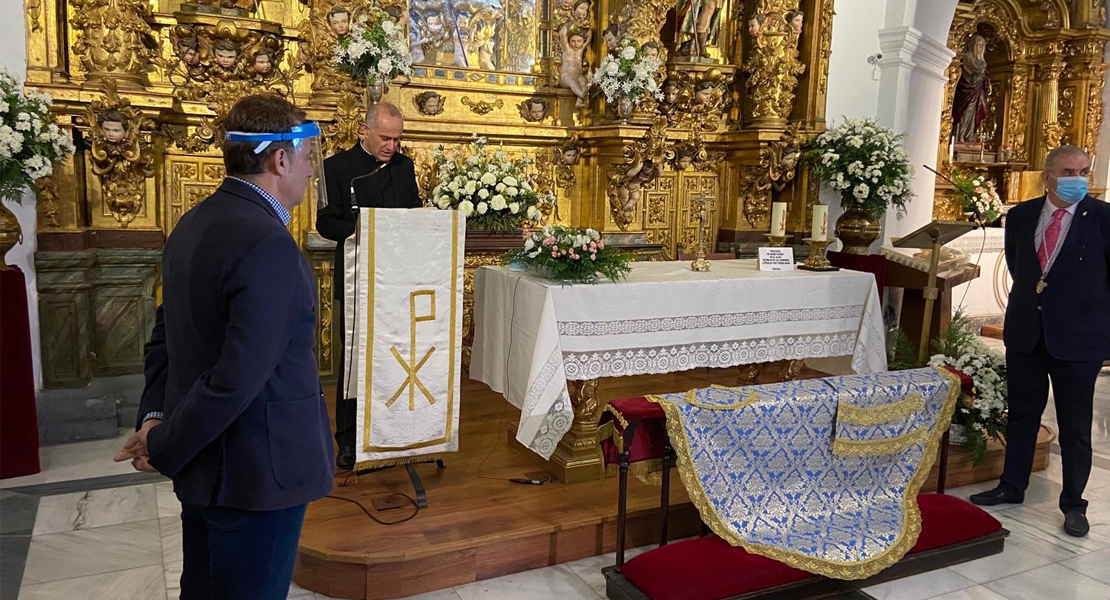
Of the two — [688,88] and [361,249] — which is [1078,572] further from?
[688,88]

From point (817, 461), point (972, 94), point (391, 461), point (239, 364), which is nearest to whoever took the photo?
point (239, 364)

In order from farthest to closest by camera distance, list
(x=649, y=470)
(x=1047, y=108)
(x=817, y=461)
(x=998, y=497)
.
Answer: (x=1047, y=108), (x=998, y=497), (x=817, y=461), (x=649, y=470)

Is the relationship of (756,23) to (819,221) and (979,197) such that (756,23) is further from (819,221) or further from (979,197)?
(979,197)

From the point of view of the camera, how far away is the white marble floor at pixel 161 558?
3.59 m

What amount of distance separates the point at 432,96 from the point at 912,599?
4.81m

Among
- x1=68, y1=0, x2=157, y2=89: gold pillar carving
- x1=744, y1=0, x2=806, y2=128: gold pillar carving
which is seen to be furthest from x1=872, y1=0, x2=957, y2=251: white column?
x1=68, y1=0, x2=157, y2=89: gold pillar carving

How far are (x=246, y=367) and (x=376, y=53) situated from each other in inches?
164

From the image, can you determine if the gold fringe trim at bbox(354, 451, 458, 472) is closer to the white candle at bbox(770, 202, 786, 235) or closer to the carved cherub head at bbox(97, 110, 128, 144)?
the white candle at bbox(770, 202, 786, 235)

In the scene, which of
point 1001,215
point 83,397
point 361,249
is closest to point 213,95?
point 83,397

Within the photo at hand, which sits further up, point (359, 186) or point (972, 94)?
point (972, 94)

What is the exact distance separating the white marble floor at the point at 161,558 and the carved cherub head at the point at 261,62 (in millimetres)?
2922

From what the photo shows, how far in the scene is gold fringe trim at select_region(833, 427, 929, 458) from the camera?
378 cm

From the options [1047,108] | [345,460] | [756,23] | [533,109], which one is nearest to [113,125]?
[345,460]

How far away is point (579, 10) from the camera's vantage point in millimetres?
6984
